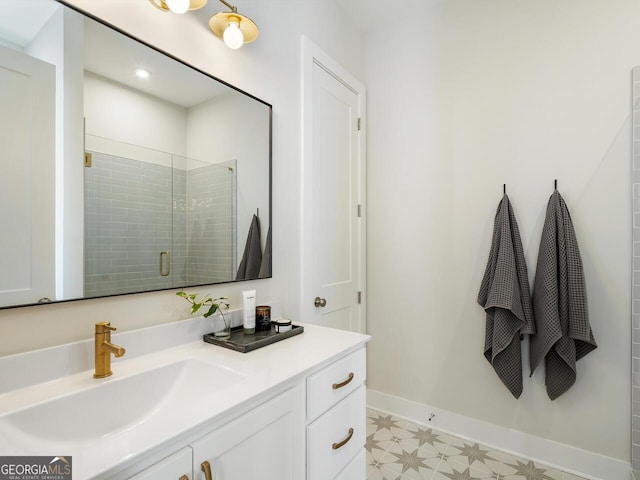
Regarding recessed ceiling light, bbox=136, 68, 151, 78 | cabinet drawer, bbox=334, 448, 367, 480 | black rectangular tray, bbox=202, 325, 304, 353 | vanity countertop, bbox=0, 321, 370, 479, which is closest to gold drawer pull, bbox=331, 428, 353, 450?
cabinet drawer, bbox=334, 448, 367, 480

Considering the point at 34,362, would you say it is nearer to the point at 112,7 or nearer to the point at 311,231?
the point at 112,7

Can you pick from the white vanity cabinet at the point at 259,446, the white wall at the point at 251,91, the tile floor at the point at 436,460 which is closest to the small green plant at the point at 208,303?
the white wall at the point at 251,91

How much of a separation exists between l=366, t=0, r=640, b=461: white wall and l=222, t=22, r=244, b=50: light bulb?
1.34 metres

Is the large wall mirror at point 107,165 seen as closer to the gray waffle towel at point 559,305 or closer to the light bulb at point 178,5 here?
the light bulb at point 178,5

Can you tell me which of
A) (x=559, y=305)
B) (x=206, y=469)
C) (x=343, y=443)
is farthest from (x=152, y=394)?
(x=559, y=305)

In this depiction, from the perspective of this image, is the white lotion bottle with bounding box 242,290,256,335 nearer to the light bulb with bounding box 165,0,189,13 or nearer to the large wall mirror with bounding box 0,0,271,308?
the large wall mirror with bounding box 0,0,271,308

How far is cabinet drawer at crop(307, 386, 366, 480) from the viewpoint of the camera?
1.07m

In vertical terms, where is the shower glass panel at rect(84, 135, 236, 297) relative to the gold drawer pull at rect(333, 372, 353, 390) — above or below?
above

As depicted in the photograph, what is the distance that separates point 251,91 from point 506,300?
64.7 inches

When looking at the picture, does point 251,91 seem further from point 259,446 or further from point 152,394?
point 259,446

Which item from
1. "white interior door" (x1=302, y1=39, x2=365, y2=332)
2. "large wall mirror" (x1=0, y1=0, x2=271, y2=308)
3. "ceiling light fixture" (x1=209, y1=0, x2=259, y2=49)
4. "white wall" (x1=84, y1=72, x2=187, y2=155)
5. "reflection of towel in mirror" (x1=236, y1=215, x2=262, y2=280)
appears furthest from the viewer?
"white interior door" (x1=302, y1=39, x2=365, y2=332)

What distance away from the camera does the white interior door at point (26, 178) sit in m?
0.84

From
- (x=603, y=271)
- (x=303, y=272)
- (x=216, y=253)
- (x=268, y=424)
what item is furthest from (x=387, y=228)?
(x=268, y=424)

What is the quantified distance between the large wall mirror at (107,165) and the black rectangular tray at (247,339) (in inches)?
8.7
